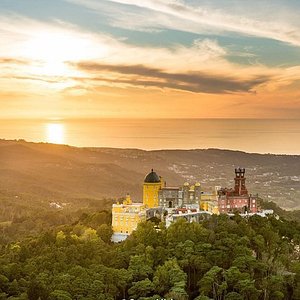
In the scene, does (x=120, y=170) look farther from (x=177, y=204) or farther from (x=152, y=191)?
(x=177, y=204)

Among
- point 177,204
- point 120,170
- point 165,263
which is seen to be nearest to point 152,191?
point 177,204

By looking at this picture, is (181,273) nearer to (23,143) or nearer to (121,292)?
(121,292)

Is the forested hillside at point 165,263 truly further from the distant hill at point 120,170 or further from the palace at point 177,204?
the distant hill at point 120,170

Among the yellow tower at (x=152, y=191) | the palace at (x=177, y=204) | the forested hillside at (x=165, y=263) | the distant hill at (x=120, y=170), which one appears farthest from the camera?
the distant hill at (x=120, y=170)

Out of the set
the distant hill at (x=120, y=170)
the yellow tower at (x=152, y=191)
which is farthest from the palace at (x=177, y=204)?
the distant hill at (x=120, y=170)

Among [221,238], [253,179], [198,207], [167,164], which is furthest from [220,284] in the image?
[167,164]

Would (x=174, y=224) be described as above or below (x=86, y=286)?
above
